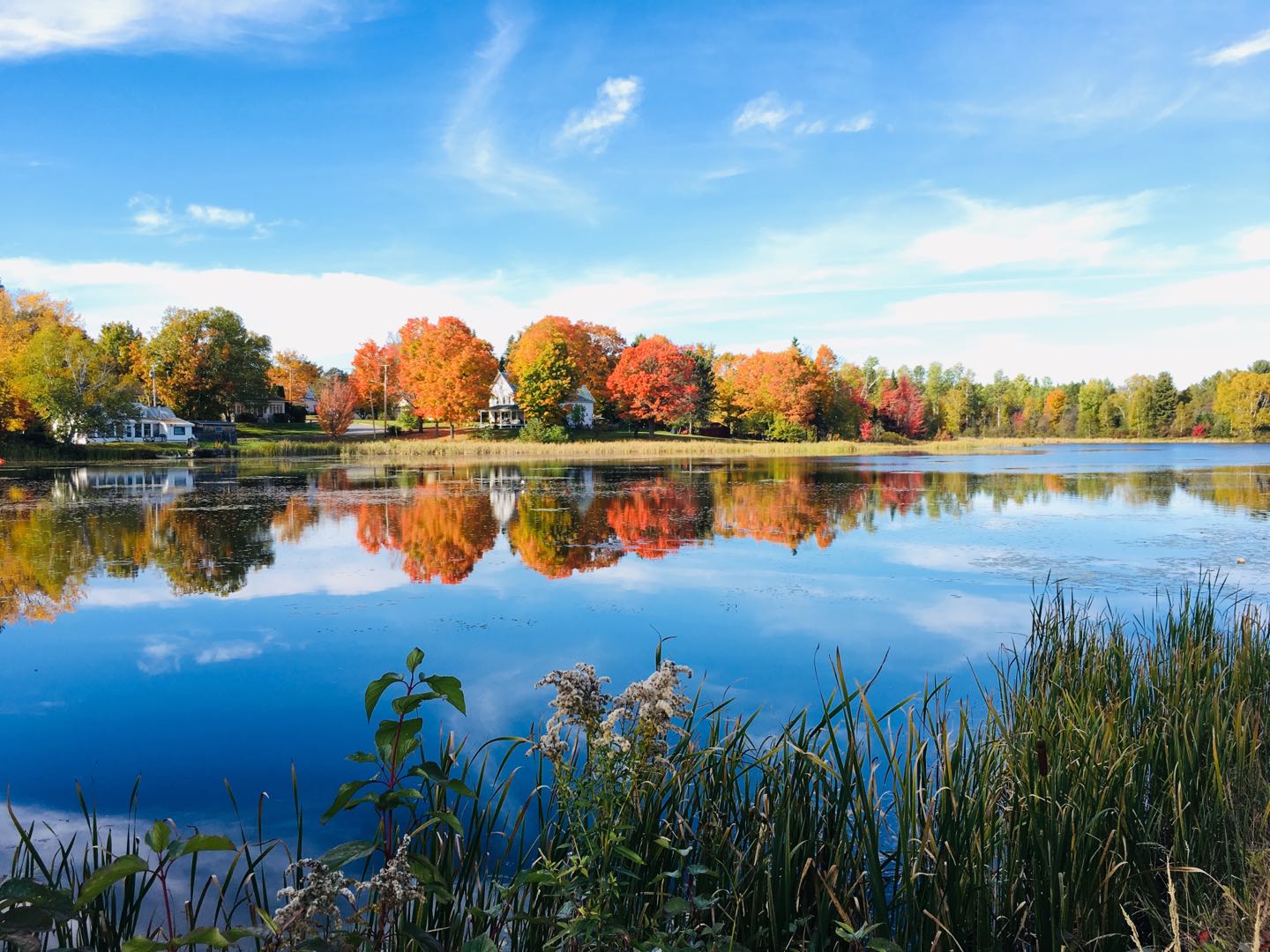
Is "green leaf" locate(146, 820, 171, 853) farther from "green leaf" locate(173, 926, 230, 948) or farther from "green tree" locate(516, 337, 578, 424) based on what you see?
→ "green tree" locate(516, 337, 578, 424)

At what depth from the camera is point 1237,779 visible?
3656mm

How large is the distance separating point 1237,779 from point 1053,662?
7.70ft

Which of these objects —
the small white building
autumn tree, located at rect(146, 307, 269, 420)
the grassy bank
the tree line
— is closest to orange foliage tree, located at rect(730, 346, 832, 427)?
the tree line

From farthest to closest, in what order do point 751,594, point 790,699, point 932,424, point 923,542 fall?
point 932,424 → point 923,542 → point 751,594 → point 790,699

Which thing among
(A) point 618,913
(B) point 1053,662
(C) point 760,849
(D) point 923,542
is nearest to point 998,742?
(C) point 760,849

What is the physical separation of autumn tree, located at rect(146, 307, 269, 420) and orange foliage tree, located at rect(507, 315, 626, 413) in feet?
70.9

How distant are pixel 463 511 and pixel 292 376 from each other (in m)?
74.9

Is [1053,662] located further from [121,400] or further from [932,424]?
[932,424]

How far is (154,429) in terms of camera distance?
57969 mm

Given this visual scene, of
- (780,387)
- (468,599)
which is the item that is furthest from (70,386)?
(780,387)

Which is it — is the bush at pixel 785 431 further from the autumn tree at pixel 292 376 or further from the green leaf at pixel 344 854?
the green leaf at pixel 344 854

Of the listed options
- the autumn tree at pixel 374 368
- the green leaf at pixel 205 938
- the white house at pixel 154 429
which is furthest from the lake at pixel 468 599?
the autumn tree at pixel 374 368

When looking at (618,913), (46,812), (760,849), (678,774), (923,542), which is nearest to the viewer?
(618,913)

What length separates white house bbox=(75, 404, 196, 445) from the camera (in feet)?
171
